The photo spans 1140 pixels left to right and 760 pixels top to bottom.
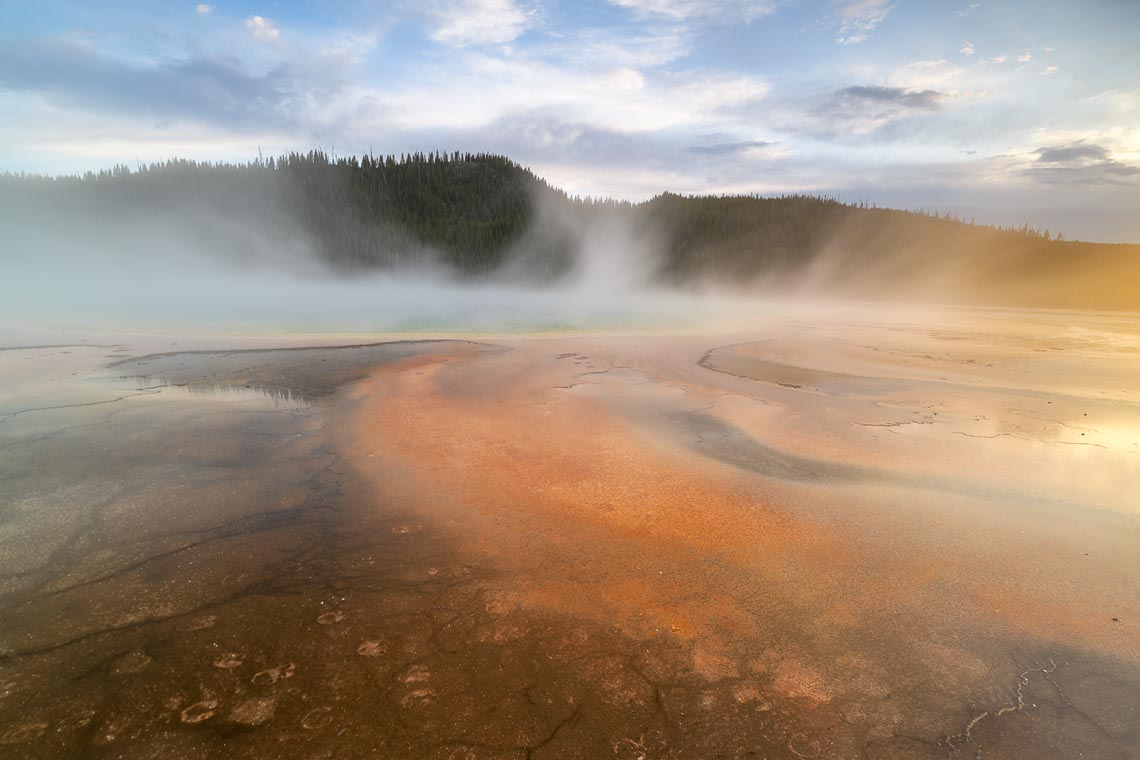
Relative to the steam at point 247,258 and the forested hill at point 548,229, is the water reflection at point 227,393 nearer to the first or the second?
the steam at point 247,258

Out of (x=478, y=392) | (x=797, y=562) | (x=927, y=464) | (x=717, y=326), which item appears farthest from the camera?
(x=717, y=326)

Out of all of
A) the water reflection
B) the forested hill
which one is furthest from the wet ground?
the forested hill

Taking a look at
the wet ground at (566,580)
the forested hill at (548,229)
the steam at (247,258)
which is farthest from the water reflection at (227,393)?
the forested hill at (548,229)

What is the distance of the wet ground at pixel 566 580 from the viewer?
9.84ft

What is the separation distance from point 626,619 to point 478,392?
24.8 ft


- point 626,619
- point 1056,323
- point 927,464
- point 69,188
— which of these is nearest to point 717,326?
point 1056,323

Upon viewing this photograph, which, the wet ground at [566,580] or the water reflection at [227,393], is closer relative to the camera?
the wet ground at [566,580]

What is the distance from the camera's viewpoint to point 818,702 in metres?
3.17

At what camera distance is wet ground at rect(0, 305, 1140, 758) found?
9.84 ft

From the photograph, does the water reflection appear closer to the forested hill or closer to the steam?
the steam

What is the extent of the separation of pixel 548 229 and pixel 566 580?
109548mm

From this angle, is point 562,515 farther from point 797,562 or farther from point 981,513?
point 981,513

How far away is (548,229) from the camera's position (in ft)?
358

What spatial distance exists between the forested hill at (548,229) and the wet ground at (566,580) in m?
50.7
